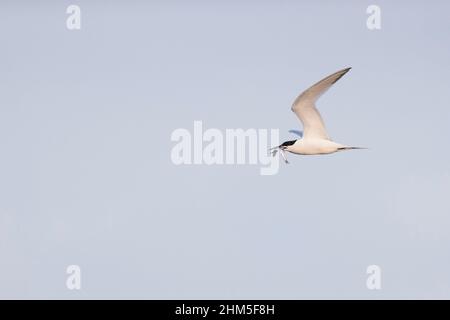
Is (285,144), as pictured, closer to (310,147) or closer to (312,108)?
(310,147)

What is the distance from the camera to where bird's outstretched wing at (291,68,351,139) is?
6012 millimetres

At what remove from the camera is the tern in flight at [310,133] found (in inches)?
246

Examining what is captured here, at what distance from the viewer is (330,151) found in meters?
6.42

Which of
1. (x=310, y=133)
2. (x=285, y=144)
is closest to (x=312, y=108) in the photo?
(x=310, y=133)

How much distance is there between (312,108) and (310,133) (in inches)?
11.4

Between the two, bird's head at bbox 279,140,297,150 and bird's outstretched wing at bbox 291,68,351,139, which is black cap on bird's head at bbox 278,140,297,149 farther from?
bird's outstretched wing at bbox 291,68,351,139

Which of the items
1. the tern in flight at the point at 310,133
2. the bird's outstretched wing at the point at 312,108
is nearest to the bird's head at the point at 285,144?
the tern in flight at the point at 310,133

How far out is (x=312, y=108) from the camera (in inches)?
252

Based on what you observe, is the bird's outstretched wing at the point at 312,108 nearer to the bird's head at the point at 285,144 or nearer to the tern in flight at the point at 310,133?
the tern in flight at the point at 310,133

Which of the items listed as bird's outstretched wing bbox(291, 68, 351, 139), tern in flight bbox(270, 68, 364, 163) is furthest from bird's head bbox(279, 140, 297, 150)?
bird's outstretched wing bbox(291, 68, 351, 139)
